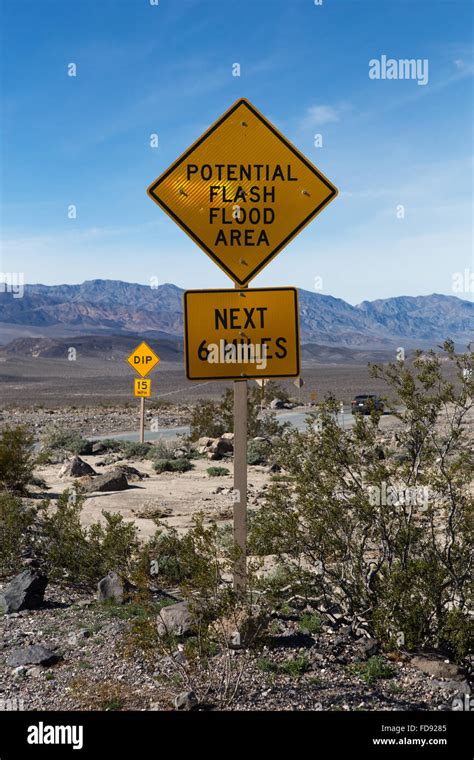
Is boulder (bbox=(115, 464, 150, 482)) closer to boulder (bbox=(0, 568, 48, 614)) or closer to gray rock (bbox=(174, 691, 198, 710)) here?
boulder (bbox=(0, 568, 48, 614))

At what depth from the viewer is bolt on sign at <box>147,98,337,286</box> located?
16.1 ft

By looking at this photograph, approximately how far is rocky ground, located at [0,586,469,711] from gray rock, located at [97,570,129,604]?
779mm

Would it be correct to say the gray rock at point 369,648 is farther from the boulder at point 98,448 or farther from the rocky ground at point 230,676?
the boulder at point 98,448

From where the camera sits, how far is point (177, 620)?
5.55 meters

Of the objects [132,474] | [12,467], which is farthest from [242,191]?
[132,474]

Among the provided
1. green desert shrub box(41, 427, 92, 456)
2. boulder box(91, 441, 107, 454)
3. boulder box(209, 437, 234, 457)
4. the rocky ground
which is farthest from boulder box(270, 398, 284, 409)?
the rocky ground

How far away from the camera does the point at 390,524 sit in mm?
5602

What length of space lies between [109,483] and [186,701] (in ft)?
34.7

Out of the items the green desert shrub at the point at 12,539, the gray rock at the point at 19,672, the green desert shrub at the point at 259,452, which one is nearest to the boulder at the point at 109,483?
the green desert shrub at the point at 259,452

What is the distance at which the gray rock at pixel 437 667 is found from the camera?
5.03 metres

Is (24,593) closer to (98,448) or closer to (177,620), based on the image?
(177,620)
